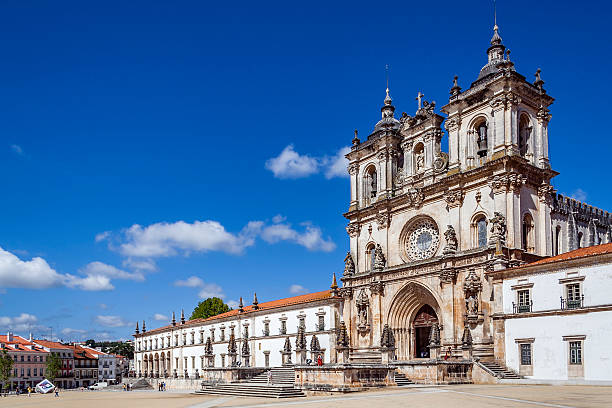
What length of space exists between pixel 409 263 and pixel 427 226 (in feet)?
9.72

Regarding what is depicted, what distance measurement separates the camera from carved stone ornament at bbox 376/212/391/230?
44094 mm

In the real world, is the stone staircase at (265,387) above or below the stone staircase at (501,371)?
below

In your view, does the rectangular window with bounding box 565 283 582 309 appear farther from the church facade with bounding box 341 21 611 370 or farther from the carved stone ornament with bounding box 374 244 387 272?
the carved stone ornament with bounding box 374 244 387 272

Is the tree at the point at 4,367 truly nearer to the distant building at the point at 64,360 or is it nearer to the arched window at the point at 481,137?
the distant building at the point at 64,360

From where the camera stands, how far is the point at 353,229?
155 ft

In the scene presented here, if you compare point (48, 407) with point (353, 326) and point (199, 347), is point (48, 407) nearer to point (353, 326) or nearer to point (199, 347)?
point (353, 326)

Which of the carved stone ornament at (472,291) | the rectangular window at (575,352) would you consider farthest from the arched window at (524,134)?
the rectangular window at (575,352)

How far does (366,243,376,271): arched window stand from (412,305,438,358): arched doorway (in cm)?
576

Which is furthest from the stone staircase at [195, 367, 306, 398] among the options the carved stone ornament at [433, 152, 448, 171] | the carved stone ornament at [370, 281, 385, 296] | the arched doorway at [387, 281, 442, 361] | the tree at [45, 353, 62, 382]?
the tree at [45, 353, 62, 382]

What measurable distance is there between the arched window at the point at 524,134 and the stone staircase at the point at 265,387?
67.3 feet

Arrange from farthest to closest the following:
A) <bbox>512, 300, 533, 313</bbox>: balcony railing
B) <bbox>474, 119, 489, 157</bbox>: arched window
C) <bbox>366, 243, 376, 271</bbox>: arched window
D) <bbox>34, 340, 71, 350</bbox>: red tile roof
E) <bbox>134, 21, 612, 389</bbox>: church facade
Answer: <bbox>34, 340, 71, 350</bbox>: red tile roof, <bbox>366, 243, 376, 271</bbox>: arched window, <bbox>474, 119, 489, 157</bbox>: arched window, <bbox>512, 300, 533, 313</bbox>: balcony railing, <bbox>134, 21, 612, 389</bbox>: church facade

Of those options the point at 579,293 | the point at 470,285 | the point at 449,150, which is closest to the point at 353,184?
the point at 449,150

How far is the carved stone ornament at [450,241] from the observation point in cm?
3750

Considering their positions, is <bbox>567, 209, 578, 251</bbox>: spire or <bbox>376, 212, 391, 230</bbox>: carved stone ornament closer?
<bbox>567, 209, 578, 251</bbox>: spire
